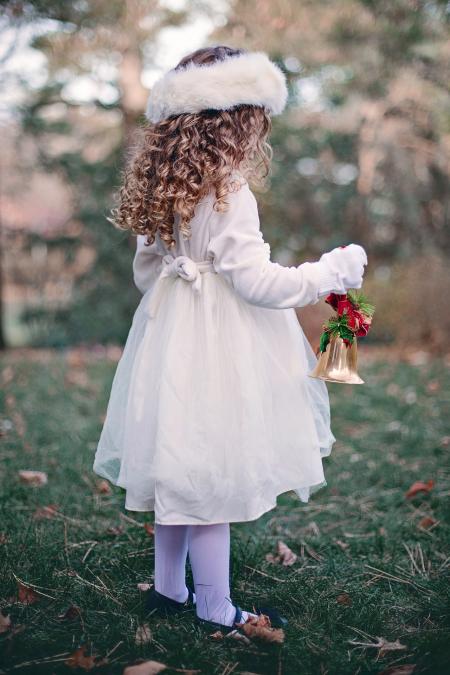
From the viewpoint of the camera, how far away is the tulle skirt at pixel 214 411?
2.20 metres

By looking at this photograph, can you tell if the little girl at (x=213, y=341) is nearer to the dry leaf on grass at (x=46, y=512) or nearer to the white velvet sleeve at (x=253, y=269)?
the white velvet sleeve at (x=253, y=269)

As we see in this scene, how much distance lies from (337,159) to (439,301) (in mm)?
5749

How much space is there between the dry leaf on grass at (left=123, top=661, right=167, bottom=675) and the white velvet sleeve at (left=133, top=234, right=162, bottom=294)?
1.26 m

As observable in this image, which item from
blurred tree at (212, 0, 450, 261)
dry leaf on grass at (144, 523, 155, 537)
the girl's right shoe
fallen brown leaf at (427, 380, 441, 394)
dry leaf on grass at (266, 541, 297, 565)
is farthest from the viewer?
blurred tree at (212, 0, 450, 261)

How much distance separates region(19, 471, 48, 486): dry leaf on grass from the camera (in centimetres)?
362

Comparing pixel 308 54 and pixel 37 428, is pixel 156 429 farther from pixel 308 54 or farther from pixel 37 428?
pixel 308 54

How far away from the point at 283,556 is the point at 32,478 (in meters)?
1.42

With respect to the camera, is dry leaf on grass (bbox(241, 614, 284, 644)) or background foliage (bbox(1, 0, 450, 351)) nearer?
dry leaf on grass (bbox(241, 614, 284, 644))

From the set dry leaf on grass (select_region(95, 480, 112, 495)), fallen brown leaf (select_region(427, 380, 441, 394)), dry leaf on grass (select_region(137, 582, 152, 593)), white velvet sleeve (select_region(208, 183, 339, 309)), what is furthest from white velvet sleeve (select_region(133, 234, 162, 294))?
fallen brown leaf (select_region(427, 380, 441, 394))

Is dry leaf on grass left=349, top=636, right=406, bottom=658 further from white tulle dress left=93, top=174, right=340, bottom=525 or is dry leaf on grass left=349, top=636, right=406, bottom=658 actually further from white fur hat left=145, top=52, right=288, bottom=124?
white fur hat left=145, top=52, right=288, bottom=124

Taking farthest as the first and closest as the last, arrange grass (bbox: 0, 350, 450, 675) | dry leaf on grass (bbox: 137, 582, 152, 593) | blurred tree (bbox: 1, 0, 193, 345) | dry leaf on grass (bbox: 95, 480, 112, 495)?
blurred tree (bbox: 1, 0, 193, 345)
dry leaf on grass (bbox: 95, 480, 112, 495)
dry leaf on grass (bbox: 137, 582, 152, 593)
grass (bbox: 0, 350, 450, 675)

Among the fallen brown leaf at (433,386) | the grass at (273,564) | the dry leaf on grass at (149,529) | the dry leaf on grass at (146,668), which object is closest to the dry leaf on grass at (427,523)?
the grass at (273,564)

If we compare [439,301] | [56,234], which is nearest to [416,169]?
[439,301]

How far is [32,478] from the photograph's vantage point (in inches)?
143
